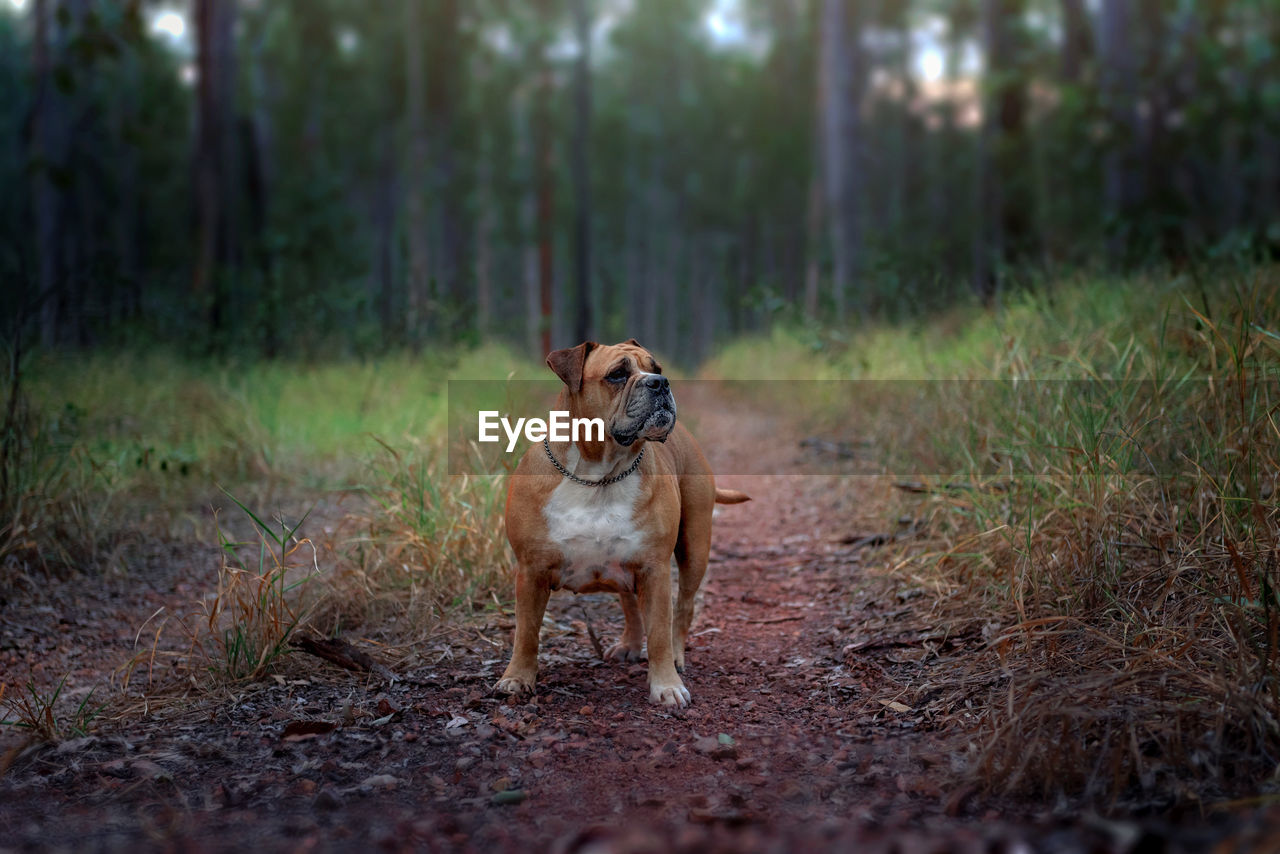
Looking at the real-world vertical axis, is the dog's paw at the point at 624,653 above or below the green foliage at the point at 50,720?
below

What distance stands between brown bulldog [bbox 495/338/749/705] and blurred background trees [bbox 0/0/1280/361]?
3.51m

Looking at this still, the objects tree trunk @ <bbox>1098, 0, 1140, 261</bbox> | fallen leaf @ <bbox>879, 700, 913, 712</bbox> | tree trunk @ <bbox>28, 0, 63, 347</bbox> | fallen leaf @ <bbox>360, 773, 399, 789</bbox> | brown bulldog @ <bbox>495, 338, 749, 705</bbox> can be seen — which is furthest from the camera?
tree trunk @ <bbox>28, 0, 63, 347</bbox>

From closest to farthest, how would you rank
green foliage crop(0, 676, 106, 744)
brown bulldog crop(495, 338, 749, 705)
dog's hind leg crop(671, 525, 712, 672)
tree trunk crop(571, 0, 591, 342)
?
green foliage crop(0, 676, 106, 744) → brown bulldog crop(495, 338, 749, 705) → dog's hind leg crop(671, 525, 712, 672) → tree trunk crop(571, 0, 591, 342)

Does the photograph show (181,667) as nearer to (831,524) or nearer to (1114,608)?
(1114,608)

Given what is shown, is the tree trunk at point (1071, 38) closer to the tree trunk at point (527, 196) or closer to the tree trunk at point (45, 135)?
the tree trunk at point (45, 135)

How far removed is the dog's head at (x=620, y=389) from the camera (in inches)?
147

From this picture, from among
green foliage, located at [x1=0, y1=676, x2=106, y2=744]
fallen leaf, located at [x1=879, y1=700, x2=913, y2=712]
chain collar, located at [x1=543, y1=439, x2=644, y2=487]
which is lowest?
fallen leaf, located at [x1=879, y1=700, x2=913, y2=712]

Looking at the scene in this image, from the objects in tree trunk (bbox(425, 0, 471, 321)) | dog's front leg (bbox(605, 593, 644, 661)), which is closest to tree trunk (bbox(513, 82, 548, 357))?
tree trunk (bbox(425, 0, 471, 321))

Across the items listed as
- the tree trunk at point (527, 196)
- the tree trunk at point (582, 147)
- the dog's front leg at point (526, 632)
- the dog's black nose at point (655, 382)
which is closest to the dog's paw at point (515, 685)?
the dog's front leg at point (526, 632)

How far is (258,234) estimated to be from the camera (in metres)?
20.5

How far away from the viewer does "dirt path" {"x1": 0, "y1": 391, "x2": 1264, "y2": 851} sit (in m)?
2.43

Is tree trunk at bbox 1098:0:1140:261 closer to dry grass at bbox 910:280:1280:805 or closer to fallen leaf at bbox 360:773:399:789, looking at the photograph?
dry grass at bbox 910:280:1280:805

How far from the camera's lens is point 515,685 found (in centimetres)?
392

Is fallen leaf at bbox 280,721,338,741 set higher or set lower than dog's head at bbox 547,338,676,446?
lower
